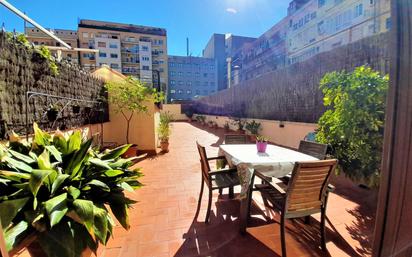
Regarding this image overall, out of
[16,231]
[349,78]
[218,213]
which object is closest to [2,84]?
[16,231]

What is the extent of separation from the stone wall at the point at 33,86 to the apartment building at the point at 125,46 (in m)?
28.7

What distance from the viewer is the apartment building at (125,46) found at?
103ft

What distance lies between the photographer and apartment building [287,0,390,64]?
13.7 m

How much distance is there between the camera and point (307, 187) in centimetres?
172

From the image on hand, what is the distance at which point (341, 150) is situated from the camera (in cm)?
258

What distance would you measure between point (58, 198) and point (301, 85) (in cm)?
645

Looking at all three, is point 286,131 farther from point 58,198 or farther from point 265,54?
point 265,54

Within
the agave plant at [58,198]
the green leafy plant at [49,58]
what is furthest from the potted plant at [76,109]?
the agave plant at [58,198]

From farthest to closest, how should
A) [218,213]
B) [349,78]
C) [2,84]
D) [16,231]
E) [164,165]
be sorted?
1. [164,165]
2. [218,213]
3. [349,78]
4. [2,84]
5. [16,231]

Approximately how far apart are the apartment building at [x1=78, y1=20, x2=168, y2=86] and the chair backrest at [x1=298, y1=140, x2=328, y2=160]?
102ft

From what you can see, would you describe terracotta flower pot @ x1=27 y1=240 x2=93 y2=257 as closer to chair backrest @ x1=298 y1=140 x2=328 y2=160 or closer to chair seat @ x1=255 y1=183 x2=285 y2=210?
chair seat @ x1=255 y1=183 x2=285 y2=210

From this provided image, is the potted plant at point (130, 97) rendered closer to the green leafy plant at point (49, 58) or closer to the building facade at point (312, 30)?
the green leafy plant at point (49, 58)

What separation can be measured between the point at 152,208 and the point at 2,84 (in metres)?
2.16

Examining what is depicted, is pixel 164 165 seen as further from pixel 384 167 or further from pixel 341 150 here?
pixel 384 167
